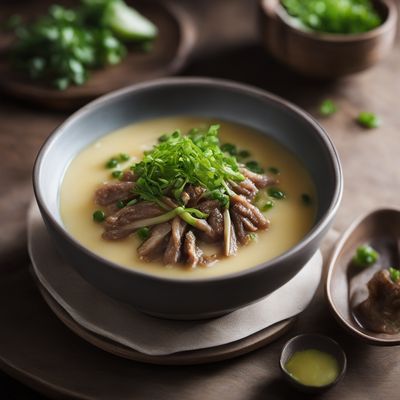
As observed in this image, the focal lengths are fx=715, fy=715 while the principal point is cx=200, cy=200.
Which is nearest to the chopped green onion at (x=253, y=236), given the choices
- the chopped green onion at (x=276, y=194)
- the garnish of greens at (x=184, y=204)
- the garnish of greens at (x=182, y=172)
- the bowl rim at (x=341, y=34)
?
the garnish of greens at (x=184, y=204)

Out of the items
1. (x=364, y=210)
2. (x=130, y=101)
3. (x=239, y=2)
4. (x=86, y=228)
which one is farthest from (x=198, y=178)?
(x=239, y=2)

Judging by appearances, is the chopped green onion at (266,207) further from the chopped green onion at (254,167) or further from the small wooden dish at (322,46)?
the small wooden dish at (322,46)

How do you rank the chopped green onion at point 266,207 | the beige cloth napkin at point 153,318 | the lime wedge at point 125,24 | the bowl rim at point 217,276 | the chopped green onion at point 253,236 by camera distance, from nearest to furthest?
the bowl rim at point 217,276
the beige cloth napkin at point 153,318
the chopped green onion at point 253,236
the chopped green onion at point 266,207
the lime wedge at point 125,24

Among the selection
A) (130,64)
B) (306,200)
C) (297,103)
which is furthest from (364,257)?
(130,64)

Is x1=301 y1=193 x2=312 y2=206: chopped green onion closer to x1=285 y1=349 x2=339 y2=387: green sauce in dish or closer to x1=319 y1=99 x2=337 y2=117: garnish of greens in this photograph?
x1=285 y1=349 x2=339 y2=387: green sauce in dish

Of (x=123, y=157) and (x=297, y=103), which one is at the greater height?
(x=123, y=157)

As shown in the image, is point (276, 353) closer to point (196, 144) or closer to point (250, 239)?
point (250, 239)

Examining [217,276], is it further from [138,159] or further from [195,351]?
[138,159]
